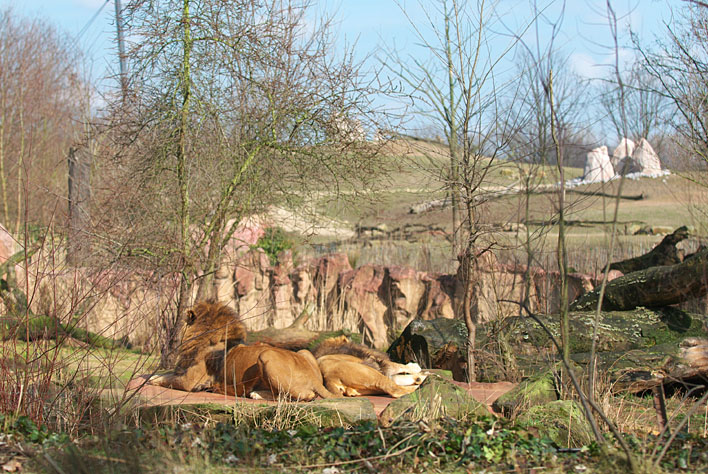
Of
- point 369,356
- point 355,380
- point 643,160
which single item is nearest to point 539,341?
point 369,356

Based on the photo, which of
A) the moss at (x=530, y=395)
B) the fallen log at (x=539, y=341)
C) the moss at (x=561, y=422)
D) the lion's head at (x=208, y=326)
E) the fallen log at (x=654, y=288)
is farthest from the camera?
the fallen log at (x=654, y=288)

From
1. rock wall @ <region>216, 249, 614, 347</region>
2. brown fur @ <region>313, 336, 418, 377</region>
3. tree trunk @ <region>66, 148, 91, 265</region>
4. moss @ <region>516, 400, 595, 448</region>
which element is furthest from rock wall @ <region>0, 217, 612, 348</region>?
moss @ <region>516, 400, 595, 448</region>

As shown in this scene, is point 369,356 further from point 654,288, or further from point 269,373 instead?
point 654,288

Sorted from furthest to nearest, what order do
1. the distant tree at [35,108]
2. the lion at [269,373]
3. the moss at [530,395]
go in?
the distant tree at [35,108]
the lion at [269,373]
the moss at [530,395]

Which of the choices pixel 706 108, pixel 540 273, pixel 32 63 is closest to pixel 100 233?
pixel 540 273

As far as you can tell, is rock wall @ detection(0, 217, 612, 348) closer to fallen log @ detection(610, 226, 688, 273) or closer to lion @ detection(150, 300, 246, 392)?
fallen log @ detection(610, 226, 688, 273)

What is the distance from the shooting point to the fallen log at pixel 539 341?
288 inches

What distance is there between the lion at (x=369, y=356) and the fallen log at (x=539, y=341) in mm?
738

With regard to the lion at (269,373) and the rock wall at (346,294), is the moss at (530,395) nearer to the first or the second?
the lion at (269,373)

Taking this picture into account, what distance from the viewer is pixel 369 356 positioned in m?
7.54

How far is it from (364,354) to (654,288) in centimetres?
382

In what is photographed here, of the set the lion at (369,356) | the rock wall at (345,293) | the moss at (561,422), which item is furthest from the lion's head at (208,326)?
the rock wall at (345,293)

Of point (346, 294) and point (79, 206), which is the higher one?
point (79, 206)

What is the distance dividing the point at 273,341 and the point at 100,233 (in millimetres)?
2559
